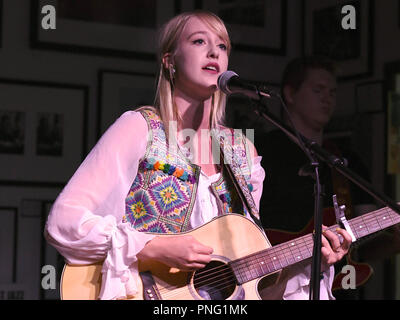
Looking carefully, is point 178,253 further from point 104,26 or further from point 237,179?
point 104,26

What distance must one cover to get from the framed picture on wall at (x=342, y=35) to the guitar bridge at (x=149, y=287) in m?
2.15

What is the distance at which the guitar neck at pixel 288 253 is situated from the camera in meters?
2.31

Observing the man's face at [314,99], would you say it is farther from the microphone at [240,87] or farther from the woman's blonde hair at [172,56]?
the microphone at [240,87]

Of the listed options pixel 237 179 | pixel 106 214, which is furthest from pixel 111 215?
pixel 237 179

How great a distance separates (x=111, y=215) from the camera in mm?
2250

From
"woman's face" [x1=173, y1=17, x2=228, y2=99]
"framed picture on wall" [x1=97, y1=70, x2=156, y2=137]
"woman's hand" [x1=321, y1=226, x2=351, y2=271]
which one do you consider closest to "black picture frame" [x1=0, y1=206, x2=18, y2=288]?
"framed picture on wall" [x1=97, y1=70, x2=156, y2=137]

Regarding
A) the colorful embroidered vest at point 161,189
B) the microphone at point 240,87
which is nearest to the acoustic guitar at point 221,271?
the colorful embroidered vest at point 161,189

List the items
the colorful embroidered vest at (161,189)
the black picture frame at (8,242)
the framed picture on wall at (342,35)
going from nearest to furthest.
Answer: the colorful embroidered vest at (161,189)
the black picture frame at (8,242)
the framed picture on wall at (342,35)

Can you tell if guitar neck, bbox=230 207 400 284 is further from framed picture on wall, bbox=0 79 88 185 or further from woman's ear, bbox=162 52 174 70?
framed picture on wall, bbox=0 79 88 185

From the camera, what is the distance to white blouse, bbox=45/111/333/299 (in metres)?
2.16

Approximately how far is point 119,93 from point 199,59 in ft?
5.00

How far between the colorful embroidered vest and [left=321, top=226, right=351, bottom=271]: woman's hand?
319 mm

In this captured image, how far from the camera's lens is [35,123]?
3.80m
